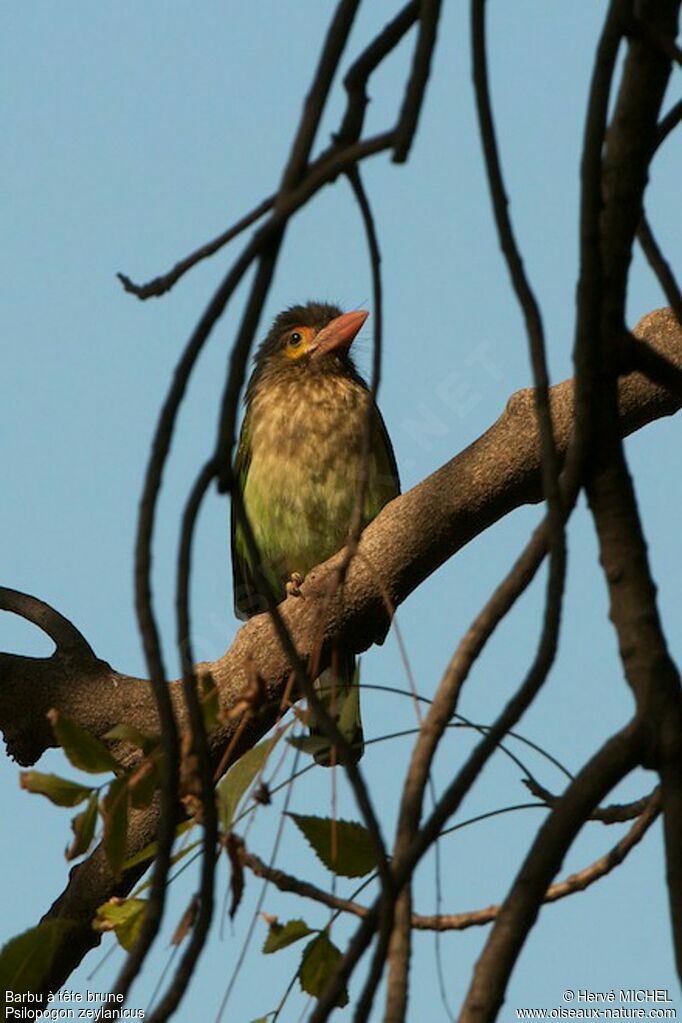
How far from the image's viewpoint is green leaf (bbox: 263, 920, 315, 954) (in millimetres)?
1711

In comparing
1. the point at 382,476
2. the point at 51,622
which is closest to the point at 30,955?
the point at 51,622

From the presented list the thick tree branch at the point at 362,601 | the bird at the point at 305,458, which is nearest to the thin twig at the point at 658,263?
the thick tree branch at the point at 362,601

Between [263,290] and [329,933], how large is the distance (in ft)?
2.74

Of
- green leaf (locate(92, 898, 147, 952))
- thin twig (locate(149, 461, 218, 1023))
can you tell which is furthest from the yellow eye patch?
thin twig (locate(149, 461, 218, 1023))

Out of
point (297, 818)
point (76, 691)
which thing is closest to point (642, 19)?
point (297, 818)

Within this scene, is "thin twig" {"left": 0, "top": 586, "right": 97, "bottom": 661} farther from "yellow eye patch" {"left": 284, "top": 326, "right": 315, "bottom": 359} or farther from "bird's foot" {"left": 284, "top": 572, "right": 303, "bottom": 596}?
"yellow eye patch" {"left": 284, "top": 326, "right": 315, "bottom": 359}

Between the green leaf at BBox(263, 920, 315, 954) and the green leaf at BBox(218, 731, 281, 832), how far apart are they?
0.61 ft

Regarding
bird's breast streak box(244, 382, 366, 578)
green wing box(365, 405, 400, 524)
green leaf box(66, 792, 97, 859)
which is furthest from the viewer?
green wing box(365, 405, 400, 524)

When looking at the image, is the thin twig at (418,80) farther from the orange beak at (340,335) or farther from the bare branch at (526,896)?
the orange beak at (340,335)

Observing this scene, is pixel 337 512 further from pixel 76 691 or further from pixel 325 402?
pixel 76 691

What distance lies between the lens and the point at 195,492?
3.87 feet

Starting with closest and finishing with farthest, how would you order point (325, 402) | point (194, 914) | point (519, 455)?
1. point (194, 914)
2. point (519, 455)
3. point (325, 402)

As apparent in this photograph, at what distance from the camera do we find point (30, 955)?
1.46 meters

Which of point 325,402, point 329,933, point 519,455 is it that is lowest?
point 329,933
